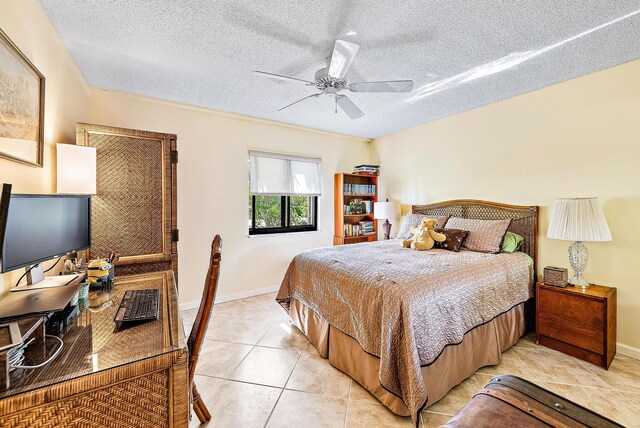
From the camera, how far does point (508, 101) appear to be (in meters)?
3.07

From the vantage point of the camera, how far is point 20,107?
1.35 metres

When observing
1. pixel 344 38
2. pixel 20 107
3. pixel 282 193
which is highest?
pixel 344 38

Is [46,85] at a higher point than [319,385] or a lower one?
higher

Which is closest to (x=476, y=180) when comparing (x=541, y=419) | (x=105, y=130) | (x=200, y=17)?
(x=541, y=419)

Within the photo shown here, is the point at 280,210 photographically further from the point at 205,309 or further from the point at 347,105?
the point at 205,309

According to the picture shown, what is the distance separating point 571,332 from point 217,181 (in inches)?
151

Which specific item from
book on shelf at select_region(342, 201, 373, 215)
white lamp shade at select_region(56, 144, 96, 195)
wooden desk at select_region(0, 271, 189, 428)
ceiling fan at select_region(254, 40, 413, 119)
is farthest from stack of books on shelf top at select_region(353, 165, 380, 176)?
wooden desk at select_region(0, 271, 189, 428)

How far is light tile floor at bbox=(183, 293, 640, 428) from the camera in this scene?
1.67 metres

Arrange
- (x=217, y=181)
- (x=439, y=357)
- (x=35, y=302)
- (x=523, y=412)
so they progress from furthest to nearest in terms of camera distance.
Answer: (x=217, y=181) → (x=439, y=357) → (x=35, y=302) → (x=523, y=412)

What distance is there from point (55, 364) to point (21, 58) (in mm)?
1471

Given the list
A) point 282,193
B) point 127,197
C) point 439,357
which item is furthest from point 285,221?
point 439,357

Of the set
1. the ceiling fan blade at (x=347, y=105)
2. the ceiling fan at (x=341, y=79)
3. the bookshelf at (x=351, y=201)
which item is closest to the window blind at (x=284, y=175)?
the bookshelf at (x=351, y=201)

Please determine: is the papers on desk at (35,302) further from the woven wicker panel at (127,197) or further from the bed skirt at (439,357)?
the bed skirt at (439,357)

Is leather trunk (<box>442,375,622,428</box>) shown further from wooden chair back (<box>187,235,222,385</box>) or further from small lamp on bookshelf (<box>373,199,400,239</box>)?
small lamp on bookshelf (<box>373,199,400,239</box>)
